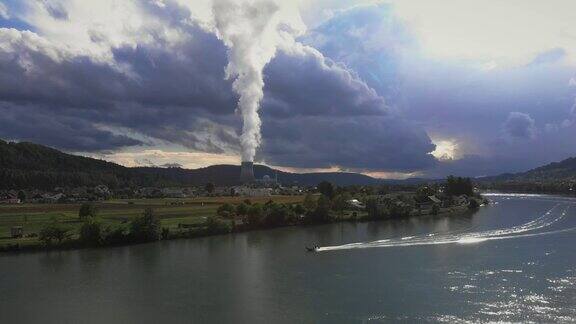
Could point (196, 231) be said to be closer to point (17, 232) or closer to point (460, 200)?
point (17, 232)

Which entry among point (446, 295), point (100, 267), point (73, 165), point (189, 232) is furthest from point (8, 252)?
point (73, 165)

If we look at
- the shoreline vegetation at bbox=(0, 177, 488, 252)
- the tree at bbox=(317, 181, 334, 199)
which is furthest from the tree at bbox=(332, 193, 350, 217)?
the tree at bbox=(317, 181, 334, 199)

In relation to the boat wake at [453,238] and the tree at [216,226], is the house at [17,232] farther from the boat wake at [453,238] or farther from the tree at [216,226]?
the boat wake at [453,238]

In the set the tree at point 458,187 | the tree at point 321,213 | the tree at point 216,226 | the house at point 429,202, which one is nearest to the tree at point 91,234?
the tree at point 216,226

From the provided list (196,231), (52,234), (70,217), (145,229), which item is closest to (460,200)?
(196,231)

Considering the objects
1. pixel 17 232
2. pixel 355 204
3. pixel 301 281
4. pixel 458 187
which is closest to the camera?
pixel 301 281

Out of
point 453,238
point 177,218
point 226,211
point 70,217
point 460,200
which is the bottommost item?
point 453,238
